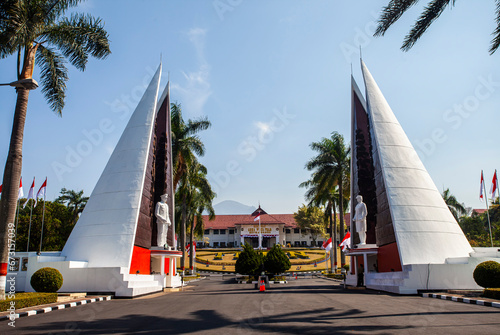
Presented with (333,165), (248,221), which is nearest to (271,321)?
(333,165)

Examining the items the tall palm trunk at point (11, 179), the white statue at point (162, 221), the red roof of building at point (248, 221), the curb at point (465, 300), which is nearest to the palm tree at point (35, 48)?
the tall palm trunk at point (11, 179)

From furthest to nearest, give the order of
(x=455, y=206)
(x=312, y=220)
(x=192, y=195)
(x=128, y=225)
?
(x=312, y=220) → (x=455, y=206) → (x=192, y=195) → (x=128, y=225)

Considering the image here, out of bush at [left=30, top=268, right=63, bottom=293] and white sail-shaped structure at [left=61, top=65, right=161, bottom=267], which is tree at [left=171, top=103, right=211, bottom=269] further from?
bush at [left=30, top=268, right=63, bottom=293]

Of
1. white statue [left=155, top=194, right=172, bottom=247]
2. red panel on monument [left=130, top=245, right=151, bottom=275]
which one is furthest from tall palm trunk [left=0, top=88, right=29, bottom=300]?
white statue [left=155, top=194, right=172, bottom=247]

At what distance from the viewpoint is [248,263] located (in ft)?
89.3

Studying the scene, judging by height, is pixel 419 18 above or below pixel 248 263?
above

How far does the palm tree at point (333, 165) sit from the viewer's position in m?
30.7

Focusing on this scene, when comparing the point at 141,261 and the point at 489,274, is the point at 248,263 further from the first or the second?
the point at 489,274

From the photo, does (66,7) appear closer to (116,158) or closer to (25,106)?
(25,106)

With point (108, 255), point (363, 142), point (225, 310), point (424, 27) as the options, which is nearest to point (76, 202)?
point (108, 255)

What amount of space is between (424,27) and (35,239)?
121ft

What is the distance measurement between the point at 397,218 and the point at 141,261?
12.8 meters

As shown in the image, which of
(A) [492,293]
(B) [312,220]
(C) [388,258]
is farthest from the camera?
(B) [312,220]

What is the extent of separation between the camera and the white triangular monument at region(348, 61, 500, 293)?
1573 cm
